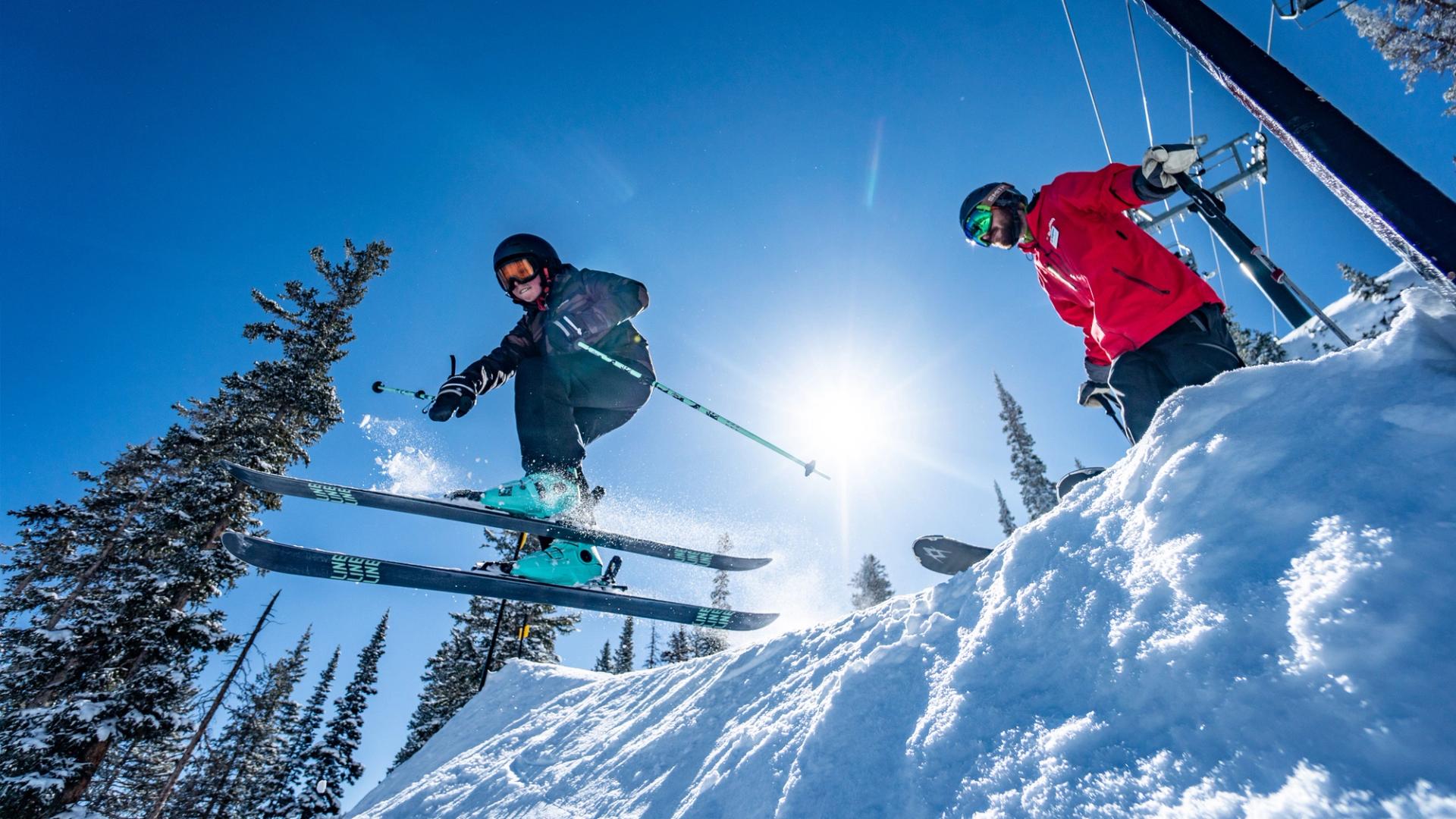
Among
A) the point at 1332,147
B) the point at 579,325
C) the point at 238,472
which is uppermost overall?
the point at 579,325

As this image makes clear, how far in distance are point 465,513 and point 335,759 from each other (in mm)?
25040

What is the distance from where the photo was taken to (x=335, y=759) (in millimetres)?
22594

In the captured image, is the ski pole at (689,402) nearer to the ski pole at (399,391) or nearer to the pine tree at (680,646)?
the ski pole at (399,391)

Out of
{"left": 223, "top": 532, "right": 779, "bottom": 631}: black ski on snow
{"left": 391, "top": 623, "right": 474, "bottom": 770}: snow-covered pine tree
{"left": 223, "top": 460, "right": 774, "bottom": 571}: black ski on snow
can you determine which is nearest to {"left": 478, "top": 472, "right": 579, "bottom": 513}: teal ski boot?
{"left": 223, "top": 460, "right": 774, "bottom": 571}: black ski on snow

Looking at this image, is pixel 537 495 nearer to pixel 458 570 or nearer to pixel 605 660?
pixel 458 570

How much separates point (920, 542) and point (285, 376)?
52.8ft

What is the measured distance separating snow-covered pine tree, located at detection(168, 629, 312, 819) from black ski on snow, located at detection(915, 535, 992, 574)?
28.4m

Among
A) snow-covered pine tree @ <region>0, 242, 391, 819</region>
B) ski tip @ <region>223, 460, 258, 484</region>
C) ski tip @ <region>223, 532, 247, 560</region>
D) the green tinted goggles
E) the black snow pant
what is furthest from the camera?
snow-covered pine tree @ <region>0, 242, 391, 819</region>

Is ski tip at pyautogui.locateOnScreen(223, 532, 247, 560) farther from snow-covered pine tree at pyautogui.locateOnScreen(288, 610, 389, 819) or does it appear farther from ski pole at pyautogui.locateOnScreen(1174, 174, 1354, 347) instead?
snow-covered pine tree at pyautogui.locateOnScreen(288, 610, 389, 819)

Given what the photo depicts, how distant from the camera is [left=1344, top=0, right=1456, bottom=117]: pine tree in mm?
11359

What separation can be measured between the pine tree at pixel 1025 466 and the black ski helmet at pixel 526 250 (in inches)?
985

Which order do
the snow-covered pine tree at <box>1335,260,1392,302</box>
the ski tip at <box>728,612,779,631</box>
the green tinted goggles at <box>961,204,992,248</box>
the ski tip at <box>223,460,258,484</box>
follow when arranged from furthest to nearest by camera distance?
the snow-covered pine tree at <box>1335,260,1392,302</box> → the ski tip at <box>223,460,258,484</box> → the ski tip at <box>728,612,779,631</box> → the green tinted goggles at <box>961,204,992,248</box>

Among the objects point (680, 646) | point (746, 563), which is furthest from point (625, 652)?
point (746, 563)

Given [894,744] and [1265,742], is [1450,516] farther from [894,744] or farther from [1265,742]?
[894,744]
